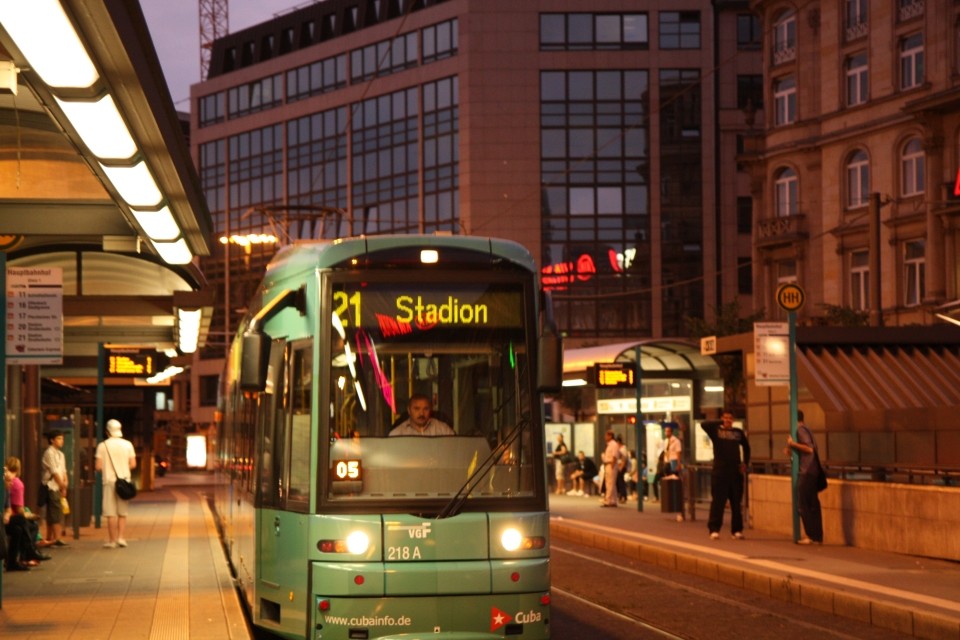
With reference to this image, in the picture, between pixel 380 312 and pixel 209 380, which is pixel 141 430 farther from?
pixel 209 380

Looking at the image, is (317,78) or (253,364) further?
(317,78)

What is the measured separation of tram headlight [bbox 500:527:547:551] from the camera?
10.8 m

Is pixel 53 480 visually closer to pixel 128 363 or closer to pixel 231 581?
pixel 231 581

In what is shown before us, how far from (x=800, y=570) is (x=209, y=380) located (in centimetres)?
7750

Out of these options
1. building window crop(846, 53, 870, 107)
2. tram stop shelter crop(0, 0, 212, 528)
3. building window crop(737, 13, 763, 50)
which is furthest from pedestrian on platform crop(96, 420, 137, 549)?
building window crop(737, 13, 763, 50)

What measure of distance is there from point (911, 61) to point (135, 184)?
4406cm

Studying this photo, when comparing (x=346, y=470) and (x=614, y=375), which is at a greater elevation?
(x=614, y=375)

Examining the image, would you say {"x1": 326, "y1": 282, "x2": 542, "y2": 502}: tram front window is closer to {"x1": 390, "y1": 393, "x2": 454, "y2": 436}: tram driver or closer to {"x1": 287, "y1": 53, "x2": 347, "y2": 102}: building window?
{"x1": 390, "y1": 393, "x2": 454, "y2": 436}: tram driver

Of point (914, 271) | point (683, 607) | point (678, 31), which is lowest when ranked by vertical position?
point (683, 607)

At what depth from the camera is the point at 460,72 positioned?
75.8 metres

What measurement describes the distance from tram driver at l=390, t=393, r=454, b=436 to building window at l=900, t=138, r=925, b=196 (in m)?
43.6

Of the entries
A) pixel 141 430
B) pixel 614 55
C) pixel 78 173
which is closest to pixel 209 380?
pixel 614 55

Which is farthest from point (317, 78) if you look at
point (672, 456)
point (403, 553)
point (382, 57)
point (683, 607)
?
point (403, 553)

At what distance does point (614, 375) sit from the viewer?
31.3 meters
